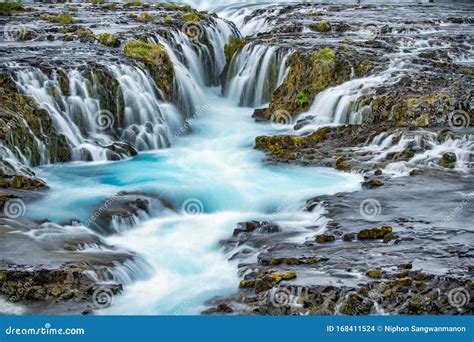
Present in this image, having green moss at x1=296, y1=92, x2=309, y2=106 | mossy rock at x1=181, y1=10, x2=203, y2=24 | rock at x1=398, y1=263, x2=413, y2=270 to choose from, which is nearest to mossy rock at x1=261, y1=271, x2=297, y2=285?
rock at x1=398, y1=263, x2=413, y2=270

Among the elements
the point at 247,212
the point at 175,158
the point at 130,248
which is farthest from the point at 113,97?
the point at 130,248

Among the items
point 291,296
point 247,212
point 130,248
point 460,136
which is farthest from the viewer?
point 460,136

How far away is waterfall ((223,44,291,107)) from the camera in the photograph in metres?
24.9

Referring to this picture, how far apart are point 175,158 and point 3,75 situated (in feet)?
16.1

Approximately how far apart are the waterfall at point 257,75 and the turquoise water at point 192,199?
11.3 feet

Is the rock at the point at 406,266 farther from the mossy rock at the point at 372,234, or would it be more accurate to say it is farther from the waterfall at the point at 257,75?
the waterfall at the point at 257,75

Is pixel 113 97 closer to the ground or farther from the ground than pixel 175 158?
farther from the ground

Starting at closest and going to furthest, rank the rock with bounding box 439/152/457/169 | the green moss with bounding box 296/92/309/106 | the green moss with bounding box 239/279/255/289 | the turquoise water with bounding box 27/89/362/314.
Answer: the green moss with bounding box 239/279/255/289 → the turquoise water with bounding box 27/89/362/314 → the rock with bounding box 439/152/457/169 → the green moss with bounding box 296/92/309/106

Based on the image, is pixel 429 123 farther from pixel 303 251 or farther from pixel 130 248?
pixel 130 248

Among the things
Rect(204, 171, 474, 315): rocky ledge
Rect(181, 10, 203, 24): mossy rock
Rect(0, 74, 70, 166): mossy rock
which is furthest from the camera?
Rect(181, 10, 203, 24): mossy rock

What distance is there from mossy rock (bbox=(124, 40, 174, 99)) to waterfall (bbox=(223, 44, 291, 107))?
9.63ft

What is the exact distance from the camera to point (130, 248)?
12875 mm

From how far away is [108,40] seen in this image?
81.8 ft

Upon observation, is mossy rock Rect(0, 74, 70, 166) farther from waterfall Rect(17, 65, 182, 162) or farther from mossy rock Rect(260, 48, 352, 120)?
mossy rock Rect(260, 48, 352, 120)
